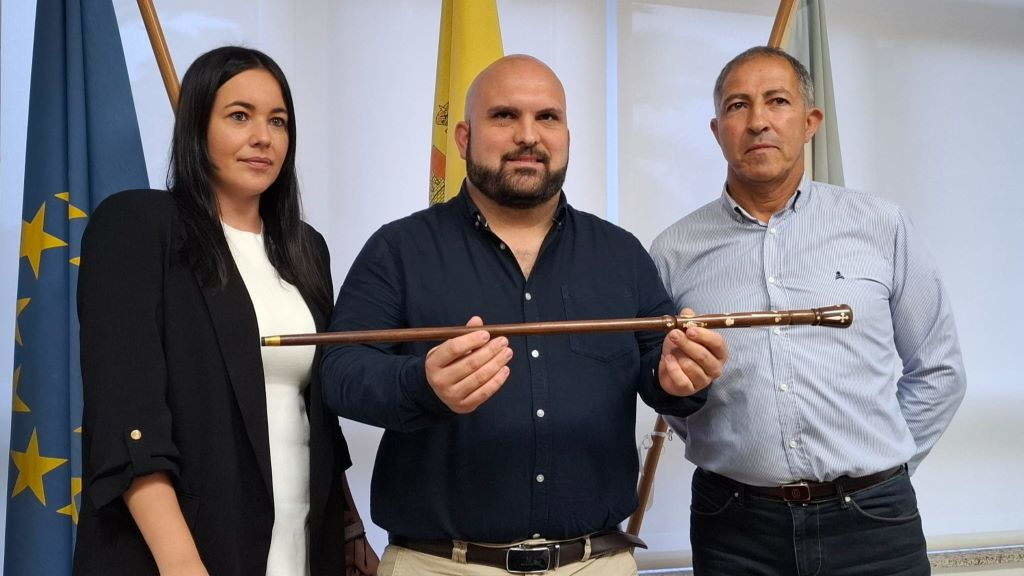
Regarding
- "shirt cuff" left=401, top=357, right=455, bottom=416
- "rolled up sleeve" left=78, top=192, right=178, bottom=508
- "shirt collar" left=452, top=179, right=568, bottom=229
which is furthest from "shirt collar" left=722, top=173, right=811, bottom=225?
"rolled up sleeve" left=78, top=192, right=178, bottom=508

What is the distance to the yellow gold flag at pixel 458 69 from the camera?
A: 9.48 ft

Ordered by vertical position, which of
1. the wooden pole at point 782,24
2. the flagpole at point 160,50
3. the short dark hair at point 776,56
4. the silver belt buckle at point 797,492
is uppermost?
the wooden pole at point 782,24

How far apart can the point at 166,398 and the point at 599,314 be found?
800 mm

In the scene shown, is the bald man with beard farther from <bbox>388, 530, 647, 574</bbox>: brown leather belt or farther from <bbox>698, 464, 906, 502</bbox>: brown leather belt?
<bbox>698, 464, 906, 502</bbox>: brown leather belt

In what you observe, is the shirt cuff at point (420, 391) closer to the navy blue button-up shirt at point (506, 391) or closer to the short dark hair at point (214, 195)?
the navy blue button-up shirt at point (506, 391)

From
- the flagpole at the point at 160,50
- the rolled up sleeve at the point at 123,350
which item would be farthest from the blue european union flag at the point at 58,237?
the rolled up sleeve at the point at 123,350

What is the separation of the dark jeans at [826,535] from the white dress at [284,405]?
911 millimetres

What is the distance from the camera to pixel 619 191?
141 inches

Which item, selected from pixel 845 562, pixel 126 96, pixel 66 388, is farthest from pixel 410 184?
pixel 845 562

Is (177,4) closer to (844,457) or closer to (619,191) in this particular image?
(619,191)

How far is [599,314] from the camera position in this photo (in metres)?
1.86

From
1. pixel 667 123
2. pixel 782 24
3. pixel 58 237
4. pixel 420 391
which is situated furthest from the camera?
pixel 667 123

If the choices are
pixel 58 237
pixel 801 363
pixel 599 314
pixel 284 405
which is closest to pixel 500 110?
pixel 599 314

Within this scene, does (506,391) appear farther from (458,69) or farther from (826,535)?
(458,69)
